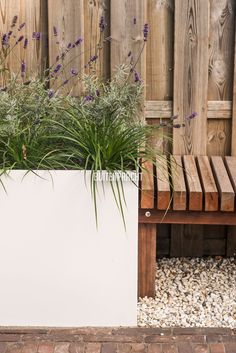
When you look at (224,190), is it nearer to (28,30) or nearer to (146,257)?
(146,257)

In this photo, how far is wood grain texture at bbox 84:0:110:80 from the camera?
14.5 ft

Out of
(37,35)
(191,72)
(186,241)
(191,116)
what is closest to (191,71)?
(191,72)

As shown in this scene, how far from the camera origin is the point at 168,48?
447 centimetres

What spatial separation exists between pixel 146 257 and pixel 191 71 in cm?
129

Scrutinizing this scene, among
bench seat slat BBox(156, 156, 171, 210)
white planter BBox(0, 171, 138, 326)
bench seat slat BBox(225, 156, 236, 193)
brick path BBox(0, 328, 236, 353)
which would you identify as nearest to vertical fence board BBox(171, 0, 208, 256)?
bench seat slat BBox(225, 156, 236, 193)

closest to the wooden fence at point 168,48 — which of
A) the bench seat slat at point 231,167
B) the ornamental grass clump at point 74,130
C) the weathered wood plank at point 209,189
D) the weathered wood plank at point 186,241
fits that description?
the bench seat slat at point 231,167

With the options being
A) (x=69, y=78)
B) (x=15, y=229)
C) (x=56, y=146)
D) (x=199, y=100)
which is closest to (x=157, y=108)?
(x=199, y=100)

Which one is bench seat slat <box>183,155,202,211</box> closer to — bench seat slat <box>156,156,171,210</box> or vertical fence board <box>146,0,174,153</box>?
bench seat slat <box>156,156,171,210</box>

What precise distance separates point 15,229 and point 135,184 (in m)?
0.72

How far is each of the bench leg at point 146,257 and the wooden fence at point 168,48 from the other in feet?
2.46

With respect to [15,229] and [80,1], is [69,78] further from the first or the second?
[15,229]

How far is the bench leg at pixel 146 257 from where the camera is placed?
159 inches

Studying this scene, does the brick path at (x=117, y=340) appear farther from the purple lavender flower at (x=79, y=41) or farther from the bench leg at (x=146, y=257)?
the purple lavender flower at (x=79, y=41)

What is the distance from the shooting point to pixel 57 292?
3816 millimetres
